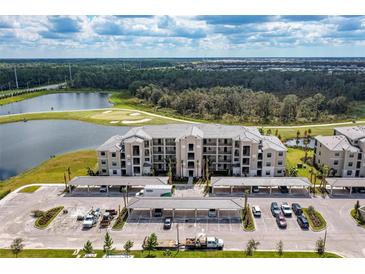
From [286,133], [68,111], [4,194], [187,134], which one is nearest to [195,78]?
[68,111]

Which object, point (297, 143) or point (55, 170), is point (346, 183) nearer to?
point (297, 143)

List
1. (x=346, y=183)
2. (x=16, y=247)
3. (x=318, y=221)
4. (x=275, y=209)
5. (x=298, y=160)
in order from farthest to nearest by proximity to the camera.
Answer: (x=298, y=160) < (x=346, y=183) < (x=275, y=209) < (x=318, y=221) < (x=16, y=247)

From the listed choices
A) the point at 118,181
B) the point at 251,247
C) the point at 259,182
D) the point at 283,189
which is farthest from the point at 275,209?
the point at 118,181

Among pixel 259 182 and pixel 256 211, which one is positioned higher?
pixel 259 182

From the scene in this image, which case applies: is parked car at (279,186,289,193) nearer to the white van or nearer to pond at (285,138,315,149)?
the white van

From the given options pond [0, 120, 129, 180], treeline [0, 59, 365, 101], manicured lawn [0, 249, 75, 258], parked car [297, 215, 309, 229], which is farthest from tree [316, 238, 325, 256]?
treeline [0, 59, 365, 101]

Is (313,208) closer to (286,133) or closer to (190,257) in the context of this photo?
(190,257)

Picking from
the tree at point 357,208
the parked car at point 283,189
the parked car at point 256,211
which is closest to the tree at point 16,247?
the parked car at point 256,211
